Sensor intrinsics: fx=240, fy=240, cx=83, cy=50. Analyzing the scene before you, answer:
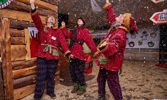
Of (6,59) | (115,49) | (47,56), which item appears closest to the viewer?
(115,49)

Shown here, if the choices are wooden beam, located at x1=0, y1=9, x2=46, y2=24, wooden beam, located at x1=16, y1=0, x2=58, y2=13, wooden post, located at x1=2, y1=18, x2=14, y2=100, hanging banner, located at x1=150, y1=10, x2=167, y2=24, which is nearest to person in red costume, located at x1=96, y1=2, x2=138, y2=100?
hanging banner, located at x1=150, y1=10, x2=167, y2=24

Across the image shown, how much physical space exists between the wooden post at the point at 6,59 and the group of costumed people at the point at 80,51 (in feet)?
2.21

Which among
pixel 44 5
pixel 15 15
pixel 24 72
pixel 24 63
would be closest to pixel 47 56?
pixel 24 63

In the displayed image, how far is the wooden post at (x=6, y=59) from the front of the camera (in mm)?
5445

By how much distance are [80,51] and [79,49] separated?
6 cm

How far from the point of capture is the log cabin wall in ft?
18.0

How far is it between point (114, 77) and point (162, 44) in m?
9.74

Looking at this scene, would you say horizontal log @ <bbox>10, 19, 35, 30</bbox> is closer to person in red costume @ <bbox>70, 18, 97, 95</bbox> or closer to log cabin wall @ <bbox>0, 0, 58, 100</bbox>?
log cabin wall @ <bbox>0, 0, 58, 100</bbox>

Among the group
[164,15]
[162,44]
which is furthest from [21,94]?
[162,44]

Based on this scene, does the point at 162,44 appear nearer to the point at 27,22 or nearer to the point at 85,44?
the point at 85,44

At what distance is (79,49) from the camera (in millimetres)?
6672

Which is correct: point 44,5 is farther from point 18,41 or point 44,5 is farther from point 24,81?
point 24,81

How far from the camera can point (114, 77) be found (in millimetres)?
5383

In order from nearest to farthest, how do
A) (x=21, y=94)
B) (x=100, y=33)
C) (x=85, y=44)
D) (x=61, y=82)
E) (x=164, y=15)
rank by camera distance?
(x=164, y=15) < (x=21, y=94) < (x=85, y=44) < (x=61, y=82) < (x=100, y=33)
